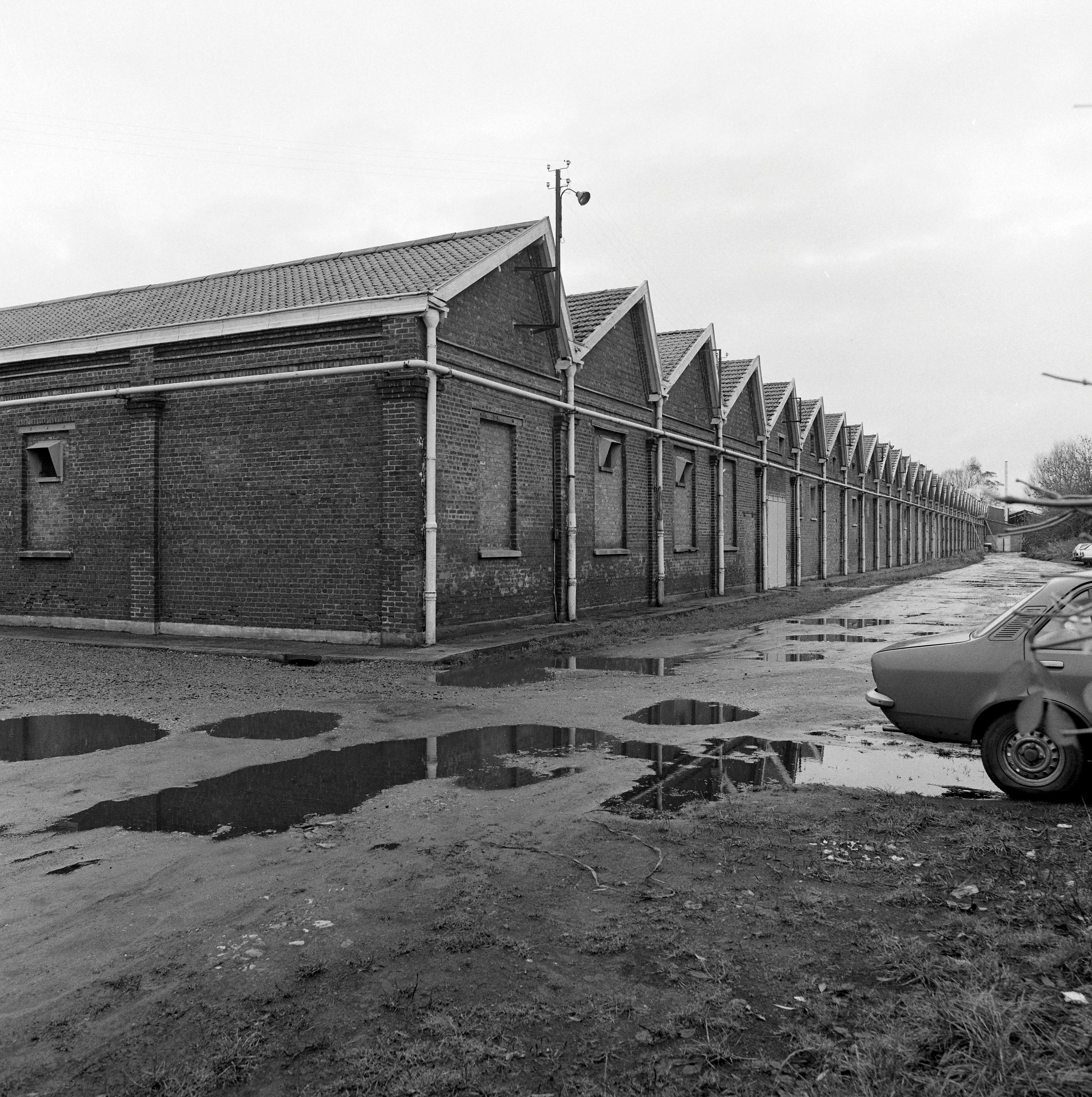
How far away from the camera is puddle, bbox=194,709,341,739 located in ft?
26.6

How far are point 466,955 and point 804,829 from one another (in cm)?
236

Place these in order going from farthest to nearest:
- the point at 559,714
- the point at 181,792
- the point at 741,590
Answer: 1. the point at 741,590
2. the point at 559,714
3. the point at 181,792

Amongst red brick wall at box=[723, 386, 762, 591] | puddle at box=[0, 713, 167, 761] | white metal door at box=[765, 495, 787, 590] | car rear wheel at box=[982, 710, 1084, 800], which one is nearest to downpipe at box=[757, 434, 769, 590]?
Result: red brick wall at box=[723, 386, 762, 591]

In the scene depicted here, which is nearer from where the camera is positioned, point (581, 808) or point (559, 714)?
point (581, 808)

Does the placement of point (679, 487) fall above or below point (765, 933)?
above

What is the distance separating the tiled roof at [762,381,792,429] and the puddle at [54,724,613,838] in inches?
1037

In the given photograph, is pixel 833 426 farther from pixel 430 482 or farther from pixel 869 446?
pixel 430 482

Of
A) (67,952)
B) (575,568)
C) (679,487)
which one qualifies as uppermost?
(679,487)

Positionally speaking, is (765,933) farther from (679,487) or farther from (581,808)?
(679,487)

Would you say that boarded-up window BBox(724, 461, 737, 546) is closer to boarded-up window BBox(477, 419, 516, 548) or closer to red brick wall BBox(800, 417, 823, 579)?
red brick wall BBox(800, 417, 823, 579)

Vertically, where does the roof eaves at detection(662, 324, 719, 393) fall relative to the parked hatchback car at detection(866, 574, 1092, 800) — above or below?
above

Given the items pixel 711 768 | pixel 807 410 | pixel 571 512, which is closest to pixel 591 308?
pixel 571 512

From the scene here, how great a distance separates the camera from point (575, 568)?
60.6 ft

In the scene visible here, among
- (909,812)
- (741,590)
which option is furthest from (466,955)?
(741,590)
